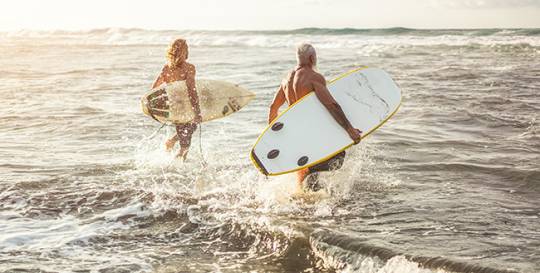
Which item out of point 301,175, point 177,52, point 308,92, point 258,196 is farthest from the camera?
point 177,52

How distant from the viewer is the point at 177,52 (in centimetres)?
717

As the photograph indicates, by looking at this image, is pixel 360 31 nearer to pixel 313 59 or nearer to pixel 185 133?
pixel 185 133

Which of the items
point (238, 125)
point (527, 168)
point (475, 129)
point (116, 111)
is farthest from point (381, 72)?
point (116, 111)

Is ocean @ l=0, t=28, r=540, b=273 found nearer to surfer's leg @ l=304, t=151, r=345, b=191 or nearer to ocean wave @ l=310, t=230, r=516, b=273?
ocean wave @ l=310, t=230, r=516, b=273

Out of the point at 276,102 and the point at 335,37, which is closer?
the point at 276,102

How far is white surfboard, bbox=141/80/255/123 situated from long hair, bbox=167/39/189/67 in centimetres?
30

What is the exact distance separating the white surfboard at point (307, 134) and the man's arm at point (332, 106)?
0.07 meters

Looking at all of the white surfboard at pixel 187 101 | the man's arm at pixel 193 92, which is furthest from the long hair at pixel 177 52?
the white surfboard at pixel 187 101

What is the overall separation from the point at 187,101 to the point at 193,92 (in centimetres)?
16

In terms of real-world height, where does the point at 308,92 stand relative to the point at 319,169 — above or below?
above

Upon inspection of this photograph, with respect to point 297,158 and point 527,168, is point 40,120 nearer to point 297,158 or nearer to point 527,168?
point 297,158

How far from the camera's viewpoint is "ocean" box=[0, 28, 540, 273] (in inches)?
195

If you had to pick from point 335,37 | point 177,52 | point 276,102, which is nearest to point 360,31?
point 335,37

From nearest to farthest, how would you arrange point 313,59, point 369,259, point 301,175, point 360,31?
point 369,259 → point 313,59 → point 301,175 → point 360,31
